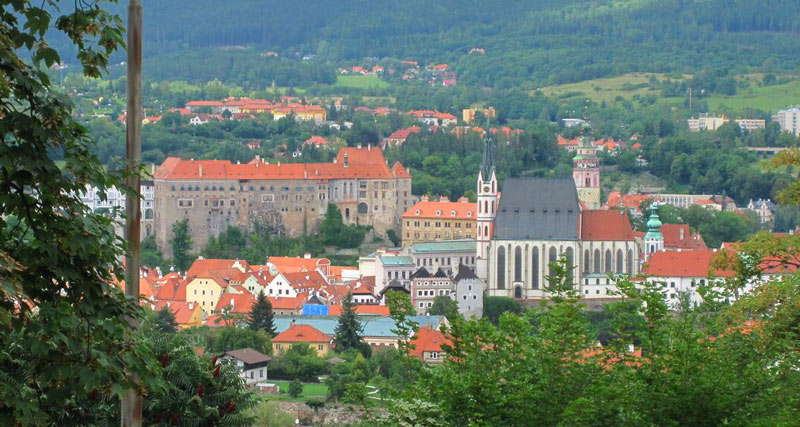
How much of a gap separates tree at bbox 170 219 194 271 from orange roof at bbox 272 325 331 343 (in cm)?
1966

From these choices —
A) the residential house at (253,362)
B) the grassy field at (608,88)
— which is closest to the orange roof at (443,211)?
the residential house at (253,362)

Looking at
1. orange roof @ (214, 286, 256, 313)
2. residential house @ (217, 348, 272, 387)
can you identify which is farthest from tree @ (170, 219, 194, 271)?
residential house @ (217, 348, 272, 387)

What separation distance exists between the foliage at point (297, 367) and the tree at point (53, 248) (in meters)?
36.8

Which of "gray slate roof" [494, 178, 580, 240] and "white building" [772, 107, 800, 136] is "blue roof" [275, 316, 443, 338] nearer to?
"gray slate roof" [494, 178, 580, 240]

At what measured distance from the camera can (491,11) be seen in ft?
580

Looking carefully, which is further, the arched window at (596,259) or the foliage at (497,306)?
the arched window at (596,259)

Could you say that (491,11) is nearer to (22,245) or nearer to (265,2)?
(265,2)

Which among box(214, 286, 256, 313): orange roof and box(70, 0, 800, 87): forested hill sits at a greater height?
box(70, 0, 800, 87): forested hill

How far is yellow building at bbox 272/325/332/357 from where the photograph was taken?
48.0 metres

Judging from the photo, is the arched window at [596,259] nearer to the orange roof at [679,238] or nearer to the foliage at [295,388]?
the orange roof at [679,238]

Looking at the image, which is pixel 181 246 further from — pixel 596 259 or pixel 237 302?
pixel 596 259

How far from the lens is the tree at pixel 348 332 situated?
48.5m

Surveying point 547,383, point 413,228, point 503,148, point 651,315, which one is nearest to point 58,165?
point 547,383

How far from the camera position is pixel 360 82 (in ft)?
499
